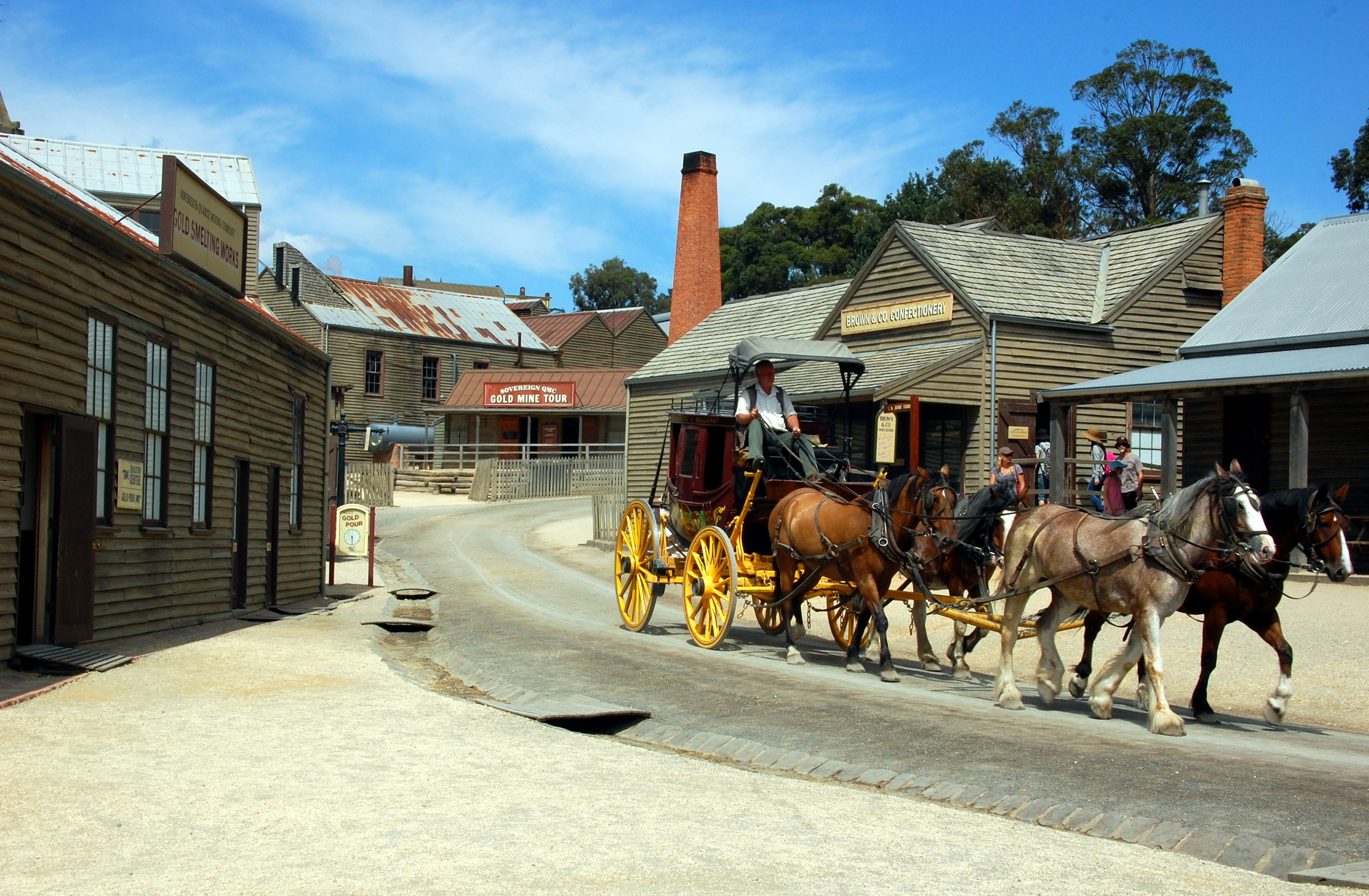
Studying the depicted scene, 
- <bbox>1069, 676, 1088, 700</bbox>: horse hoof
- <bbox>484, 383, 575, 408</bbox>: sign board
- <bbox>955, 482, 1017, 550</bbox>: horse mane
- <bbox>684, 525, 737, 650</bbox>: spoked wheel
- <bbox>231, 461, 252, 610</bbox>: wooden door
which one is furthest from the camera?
<bbox>484, 383, 575, 408</bbox>: sign board

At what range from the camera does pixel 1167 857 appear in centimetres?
604

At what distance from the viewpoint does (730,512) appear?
14.1 metres

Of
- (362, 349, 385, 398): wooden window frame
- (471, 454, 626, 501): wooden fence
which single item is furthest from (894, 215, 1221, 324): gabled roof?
(362, 349, 385, 398): wooden window frame

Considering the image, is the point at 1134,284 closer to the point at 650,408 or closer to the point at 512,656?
the point at 650,408

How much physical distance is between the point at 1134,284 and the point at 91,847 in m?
24.5

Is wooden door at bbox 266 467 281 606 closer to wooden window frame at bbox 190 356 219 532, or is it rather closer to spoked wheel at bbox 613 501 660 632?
wooden window frame at bbox 190 356 219 532

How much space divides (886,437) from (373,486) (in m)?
23.9

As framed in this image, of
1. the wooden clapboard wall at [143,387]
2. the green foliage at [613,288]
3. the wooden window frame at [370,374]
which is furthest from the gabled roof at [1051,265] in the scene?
the green foliage at [613,288]

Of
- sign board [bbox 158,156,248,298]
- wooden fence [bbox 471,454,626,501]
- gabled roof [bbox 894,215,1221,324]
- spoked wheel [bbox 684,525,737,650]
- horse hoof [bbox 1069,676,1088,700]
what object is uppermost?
gabled roof [bbox 894,215,1221,324]

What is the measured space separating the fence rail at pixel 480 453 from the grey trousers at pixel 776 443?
118 feet

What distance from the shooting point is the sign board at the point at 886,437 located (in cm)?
2234

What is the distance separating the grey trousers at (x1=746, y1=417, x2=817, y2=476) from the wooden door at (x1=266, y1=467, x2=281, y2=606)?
27.1ft

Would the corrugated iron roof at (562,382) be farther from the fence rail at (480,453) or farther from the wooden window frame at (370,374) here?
the wooden window frame at (370,374)

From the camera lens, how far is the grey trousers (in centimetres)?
1348
